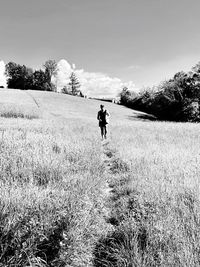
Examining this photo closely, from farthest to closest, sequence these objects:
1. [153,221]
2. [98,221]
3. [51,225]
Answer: [98,221]
[153,221]
[51,225]

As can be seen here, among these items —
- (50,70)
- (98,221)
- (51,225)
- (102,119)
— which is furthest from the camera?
(50,70)

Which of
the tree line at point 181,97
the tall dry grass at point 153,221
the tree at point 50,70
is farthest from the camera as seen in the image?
the tree at point 50,70

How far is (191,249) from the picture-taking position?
6.98ft

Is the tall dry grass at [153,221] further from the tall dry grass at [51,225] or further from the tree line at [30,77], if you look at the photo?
the tree line at [30,77]

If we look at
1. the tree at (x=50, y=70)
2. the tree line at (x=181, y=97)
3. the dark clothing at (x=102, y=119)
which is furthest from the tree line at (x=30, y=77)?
the dark clothing at (x=102, y=119)

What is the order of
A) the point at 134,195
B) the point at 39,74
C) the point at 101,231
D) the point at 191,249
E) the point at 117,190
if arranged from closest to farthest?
→ the point at 191,249
the point at 101,231
the point at 134,195
the point at 117,190
the point at 39,74

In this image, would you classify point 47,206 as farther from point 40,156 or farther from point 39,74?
point 39,74

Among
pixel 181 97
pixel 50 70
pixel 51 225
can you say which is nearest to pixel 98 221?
pixel 51 225

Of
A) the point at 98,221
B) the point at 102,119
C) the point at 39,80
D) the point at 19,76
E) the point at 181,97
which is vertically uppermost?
the point at 19,76

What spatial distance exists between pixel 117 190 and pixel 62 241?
2.15m

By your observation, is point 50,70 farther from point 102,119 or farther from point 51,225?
point 51,225

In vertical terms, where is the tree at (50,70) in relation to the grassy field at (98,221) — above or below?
above

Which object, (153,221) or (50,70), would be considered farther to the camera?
(50,70)

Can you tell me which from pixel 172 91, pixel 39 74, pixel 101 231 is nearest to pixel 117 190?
pixel 101 231
